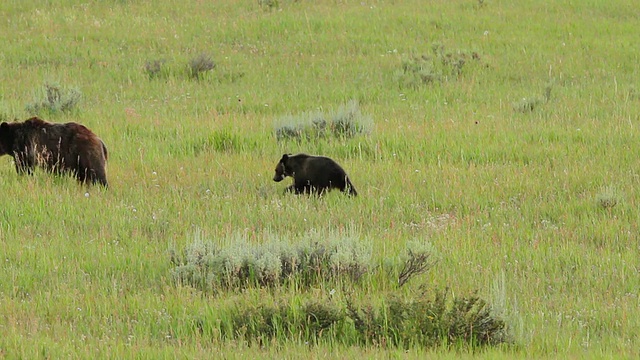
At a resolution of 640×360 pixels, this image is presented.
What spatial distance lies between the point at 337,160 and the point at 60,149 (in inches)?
141

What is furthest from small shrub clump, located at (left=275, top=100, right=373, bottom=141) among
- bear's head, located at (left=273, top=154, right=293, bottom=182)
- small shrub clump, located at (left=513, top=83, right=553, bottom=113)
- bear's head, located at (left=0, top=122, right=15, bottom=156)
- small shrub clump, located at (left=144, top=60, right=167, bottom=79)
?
small shrub clump, located at (left=144, top=60, right=167, bottom=79)

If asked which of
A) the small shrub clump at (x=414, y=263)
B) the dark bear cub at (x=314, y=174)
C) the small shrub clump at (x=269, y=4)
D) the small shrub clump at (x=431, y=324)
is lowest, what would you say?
the small shrub clump at (x=431, y=324)

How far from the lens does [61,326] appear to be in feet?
22.4

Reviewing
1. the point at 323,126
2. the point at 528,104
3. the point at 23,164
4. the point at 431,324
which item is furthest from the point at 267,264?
the point at 528,104

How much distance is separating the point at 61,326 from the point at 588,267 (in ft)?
14.1

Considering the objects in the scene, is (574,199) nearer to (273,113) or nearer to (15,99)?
(273,113)

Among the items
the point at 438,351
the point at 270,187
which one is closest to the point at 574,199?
the point at 270,187

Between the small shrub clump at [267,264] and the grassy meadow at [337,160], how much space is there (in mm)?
123

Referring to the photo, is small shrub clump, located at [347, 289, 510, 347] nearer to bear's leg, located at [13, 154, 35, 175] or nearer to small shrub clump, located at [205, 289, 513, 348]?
small shrub clump, located at [205, 289, 513, 348]

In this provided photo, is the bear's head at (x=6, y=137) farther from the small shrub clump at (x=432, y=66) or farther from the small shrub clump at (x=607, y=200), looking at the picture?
the small shrub clump at (x=432, y=66)

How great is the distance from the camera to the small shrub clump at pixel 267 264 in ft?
26.2

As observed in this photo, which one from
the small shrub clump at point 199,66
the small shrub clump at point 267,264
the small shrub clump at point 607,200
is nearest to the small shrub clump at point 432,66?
the small shrub clump at point 199,66

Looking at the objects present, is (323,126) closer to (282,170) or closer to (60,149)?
(282,170)

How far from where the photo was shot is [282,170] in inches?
462
